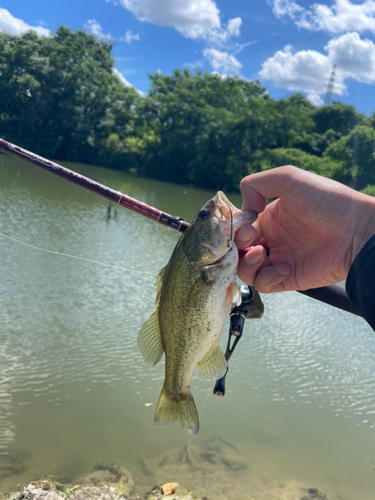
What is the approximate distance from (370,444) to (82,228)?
453 inches

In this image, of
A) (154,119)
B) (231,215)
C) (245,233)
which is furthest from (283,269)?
(154,119)

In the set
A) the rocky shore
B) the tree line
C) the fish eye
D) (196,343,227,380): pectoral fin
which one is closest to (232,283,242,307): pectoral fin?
(196,343,227,380): pectoral fin

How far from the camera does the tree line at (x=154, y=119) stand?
36.6 meters

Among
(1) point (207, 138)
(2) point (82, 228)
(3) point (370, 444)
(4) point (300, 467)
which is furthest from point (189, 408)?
(1) point (207, 138)

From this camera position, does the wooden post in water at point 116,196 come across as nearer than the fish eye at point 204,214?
No

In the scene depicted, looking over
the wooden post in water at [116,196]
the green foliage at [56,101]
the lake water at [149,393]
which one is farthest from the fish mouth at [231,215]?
the green foliage at [56,101]

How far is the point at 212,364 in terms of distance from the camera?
1.99 m

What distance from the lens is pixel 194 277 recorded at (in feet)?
6.44

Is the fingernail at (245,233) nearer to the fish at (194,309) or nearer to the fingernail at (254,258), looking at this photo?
the fish at (194,309)

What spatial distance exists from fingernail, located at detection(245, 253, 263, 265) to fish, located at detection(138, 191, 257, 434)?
1.16 ft

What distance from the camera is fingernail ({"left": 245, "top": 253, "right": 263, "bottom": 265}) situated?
2.37 m

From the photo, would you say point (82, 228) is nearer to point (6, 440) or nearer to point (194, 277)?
point (6, 440)

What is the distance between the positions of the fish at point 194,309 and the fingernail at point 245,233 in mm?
77

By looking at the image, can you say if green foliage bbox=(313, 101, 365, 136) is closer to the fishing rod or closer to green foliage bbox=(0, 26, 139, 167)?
green foliage bbox=(0, 26, 139, 167)
